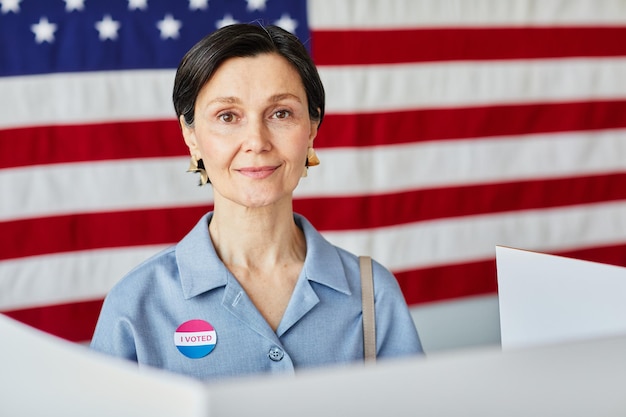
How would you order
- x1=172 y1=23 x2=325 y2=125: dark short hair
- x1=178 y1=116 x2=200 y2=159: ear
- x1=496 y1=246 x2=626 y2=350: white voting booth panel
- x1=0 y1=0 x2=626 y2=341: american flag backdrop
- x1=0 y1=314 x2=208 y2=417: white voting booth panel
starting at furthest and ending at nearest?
x1=0 y1=0 x2=626 y2=341: american flag backdrop < x1=178 y1=116 x2=200 y2=159: ear < x1=172 y1=23 x2=325 y2=125: dark short hair < x1=496 y1=246 x2=626 y2=350: white voting booth panel < x1=0 y1=314 x2=208 y2=417: white voting booth panel

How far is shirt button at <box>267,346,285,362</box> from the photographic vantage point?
3.79 ft

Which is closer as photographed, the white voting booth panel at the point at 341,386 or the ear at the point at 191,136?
the white voting booth panel at the point at 341,386

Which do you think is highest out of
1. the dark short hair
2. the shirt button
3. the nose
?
the dark short hair

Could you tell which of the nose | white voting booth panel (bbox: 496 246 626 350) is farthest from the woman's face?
white voting booth panel (bbox: 496 246 626 350)

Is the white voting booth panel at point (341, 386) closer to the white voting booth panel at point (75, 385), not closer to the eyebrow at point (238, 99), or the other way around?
the white voting booth panel at point (75, 385)

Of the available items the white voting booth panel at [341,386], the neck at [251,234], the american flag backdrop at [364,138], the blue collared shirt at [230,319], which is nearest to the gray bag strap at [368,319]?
the blue collared shirt at [230,319]

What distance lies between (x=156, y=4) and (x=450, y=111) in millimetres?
999

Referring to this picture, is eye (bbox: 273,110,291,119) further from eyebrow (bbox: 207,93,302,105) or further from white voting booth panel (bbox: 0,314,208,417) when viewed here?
white voting booth panel (bbox: 0,314,208,417)

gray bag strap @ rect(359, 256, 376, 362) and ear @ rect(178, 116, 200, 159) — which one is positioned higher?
ear @ rect(178, 116, 200, 159)

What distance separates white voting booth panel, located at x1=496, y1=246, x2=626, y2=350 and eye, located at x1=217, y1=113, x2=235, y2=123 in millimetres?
515

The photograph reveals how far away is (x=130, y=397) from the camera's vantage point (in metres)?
0.40

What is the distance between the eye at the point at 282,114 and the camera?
1.17 metres

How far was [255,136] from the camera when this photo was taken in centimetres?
114

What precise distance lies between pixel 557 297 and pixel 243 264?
2.00 ft
